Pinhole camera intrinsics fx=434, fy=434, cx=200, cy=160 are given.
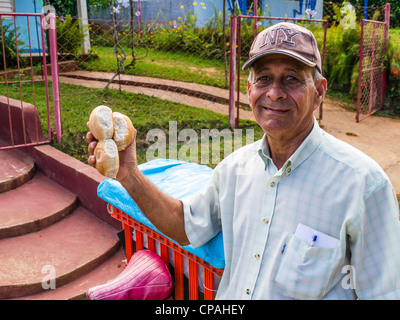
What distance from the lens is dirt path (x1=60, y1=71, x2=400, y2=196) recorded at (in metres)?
7.03

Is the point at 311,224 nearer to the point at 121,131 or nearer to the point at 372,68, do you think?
the point at 121,131

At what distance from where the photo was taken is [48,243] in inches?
165

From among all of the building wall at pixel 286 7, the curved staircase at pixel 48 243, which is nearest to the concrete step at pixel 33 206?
the curved staircase at pixel 48 243

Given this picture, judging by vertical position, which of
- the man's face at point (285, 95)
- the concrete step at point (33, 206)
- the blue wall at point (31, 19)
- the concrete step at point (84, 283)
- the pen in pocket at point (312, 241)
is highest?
the blue wall at point (31, 19)

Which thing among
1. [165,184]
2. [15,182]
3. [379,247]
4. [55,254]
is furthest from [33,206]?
[379,247]

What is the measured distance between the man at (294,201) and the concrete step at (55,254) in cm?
215

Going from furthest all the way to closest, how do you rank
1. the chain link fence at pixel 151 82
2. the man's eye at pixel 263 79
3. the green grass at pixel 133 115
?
the chain link fence at pixel 151 82
the green grass at pixel 133 115
the man's eye at pixel 263 79

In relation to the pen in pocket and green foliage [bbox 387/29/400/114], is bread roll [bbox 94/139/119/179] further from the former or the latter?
green foliage [bbox 387/29/400/114]

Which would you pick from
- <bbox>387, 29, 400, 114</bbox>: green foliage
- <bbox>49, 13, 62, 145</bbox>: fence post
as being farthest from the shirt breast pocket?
<bbox>387, 29, 400, 114</bbox>: green foliage

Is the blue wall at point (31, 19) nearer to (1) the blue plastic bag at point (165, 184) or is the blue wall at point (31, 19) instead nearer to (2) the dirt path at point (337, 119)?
(2) the dirt path at point (337, 119)

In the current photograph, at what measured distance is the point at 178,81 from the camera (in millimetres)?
9430

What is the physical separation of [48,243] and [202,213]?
268 cm

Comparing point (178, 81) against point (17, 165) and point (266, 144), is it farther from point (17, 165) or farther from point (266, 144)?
point (266, 144)

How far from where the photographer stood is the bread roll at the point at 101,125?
5.71 feet
